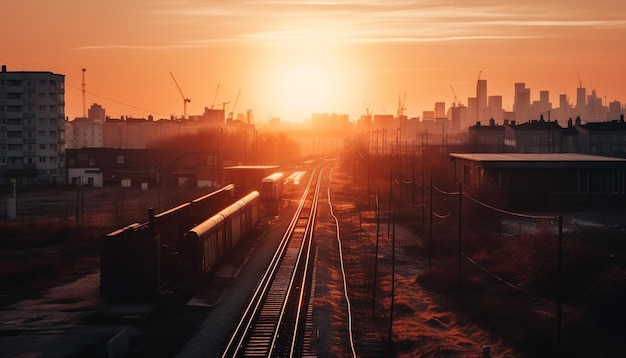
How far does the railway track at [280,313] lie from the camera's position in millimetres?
16870

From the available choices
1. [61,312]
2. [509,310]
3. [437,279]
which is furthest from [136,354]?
[437,279]

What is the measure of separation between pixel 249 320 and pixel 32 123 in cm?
9232

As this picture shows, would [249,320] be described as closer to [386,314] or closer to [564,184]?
[386,314]

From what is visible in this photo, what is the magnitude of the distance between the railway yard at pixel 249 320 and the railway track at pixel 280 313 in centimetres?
7

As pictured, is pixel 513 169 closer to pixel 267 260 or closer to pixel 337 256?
pixel 337 256

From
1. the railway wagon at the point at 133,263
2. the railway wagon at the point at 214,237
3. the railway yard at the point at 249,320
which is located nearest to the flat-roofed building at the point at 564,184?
the railway yard at the point at 249,320

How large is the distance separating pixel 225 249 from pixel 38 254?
9761 mm

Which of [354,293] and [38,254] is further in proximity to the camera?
[38,254]

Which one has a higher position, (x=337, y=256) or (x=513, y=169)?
(x=513, y=169)

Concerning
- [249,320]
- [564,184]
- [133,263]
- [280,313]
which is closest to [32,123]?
[564,184]

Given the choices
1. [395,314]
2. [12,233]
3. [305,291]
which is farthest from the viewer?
[12,233]

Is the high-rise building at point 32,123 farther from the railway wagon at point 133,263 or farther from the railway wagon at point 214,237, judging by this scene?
the railway wagon at point 133,263

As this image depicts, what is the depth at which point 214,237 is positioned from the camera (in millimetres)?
26281

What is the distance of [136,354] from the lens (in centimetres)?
1709
